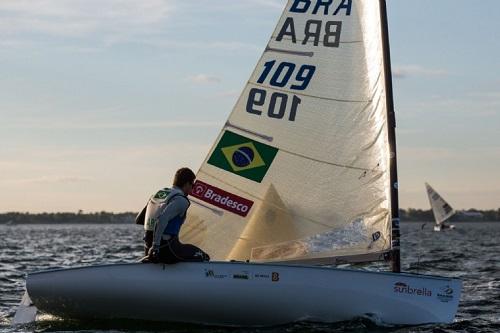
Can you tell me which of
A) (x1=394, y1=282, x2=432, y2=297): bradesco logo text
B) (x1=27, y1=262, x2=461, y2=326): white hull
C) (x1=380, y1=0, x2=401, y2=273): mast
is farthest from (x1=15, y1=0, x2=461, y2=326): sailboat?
(x1=27, y1=262, x2=461, y2=326): white hull

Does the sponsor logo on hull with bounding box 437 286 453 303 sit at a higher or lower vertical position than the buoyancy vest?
lower

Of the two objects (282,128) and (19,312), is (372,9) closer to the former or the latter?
(282,128)

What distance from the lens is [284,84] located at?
12508 mm

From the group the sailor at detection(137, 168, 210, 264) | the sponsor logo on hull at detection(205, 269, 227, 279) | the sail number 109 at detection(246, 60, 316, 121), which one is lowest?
the sponsor logo on hull at detection(205, 269, 227, 279)

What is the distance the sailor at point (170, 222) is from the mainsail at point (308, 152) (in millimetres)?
1359

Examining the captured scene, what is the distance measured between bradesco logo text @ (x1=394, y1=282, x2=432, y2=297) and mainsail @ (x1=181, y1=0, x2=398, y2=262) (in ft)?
3.45

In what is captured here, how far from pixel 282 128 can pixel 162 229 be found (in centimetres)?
249

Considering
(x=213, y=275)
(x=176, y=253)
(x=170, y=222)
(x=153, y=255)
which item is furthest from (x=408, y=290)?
(x=153, y=255)

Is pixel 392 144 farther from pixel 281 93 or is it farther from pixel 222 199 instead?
pixel 222 199

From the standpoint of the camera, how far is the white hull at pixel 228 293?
10.8 metres

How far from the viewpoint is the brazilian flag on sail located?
492 inches

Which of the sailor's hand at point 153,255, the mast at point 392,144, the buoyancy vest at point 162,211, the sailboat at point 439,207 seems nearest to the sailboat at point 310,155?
the mast at point 392,144

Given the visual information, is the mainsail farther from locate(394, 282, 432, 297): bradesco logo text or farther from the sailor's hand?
the sailor's hand

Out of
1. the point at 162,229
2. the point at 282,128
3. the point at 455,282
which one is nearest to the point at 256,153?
the point at 282,128
